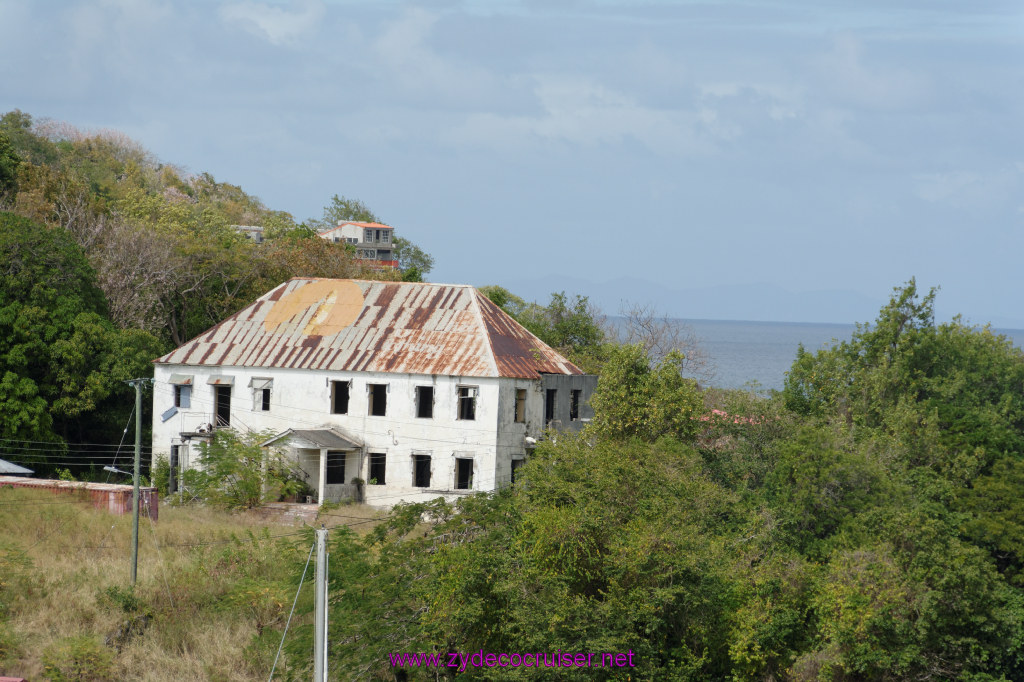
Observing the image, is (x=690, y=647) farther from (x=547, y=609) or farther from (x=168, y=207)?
(x=168, y=207)

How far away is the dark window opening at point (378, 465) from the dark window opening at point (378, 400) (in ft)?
4.28

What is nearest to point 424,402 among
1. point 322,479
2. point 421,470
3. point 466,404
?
point 466,404

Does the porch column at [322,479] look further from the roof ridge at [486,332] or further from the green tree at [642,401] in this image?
the green tree at [642,401]

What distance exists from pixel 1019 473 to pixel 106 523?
24.9 m

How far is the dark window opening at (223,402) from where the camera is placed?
37.8 metres

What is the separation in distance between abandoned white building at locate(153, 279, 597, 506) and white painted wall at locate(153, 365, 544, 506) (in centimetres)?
4

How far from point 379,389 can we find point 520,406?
4601mm

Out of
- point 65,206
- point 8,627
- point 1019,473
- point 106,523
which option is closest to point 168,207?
point 65,206

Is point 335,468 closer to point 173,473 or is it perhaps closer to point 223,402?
point 223,402

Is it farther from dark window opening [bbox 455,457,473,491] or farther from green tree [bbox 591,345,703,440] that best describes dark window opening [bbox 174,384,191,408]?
green tree [bbox 591,345,703,440]

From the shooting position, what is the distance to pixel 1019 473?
104 feet

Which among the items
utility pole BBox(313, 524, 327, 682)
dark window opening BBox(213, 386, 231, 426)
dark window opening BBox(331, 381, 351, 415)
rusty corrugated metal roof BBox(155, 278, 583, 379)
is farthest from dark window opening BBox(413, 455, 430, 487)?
utility pole BBox(313, 524, 327, 682)

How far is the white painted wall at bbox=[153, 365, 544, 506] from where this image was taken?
3484cm

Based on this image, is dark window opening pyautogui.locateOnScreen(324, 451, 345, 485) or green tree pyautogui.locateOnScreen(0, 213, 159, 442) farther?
green tree pyautogui.locateOnScreen(0, 213, 159, 442)
